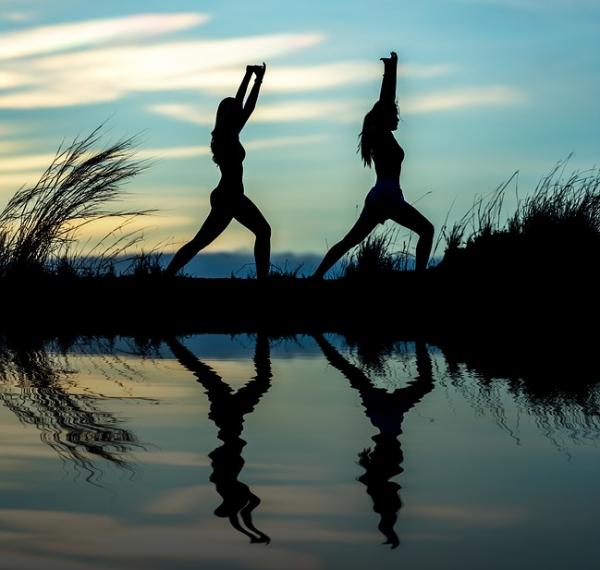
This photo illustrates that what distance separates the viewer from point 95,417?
4469 millimetres

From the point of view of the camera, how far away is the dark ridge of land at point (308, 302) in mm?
9852

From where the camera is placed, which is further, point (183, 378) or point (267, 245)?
point (267, 245)

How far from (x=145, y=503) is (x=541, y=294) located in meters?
8.28

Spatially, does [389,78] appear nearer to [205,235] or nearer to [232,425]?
[205,235]

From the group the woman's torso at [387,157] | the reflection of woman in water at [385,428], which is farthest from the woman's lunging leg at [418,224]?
the reflection of woman in water at [385,428]

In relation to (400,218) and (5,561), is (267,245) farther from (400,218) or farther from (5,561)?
(5,561)

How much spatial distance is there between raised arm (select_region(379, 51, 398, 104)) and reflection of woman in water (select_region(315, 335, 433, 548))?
3483 millimetres

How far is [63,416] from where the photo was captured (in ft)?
14.7

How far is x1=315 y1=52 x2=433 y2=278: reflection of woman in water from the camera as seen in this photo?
10188mm

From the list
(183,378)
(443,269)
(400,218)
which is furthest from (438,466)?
Result: (443,269)

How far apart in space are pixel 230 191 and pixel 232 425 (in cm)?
636

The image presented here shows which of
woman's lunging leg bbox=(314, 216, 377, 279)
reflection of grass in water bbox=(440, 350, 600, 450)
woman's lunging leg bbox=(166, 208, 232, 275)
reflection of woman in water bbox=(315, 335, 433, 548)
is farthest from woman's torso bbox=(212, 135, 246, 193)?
reflection of grass in water bbox=(440, 350, 600, 450)

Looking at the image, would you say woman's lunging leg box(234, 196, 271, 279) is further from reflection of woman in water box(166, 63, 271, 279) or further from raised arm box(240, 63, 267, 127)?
raised arm box(240, 63, 267, 127)

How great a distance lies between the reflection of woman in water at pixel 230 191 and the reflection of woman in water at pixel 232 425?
9.59 feet
